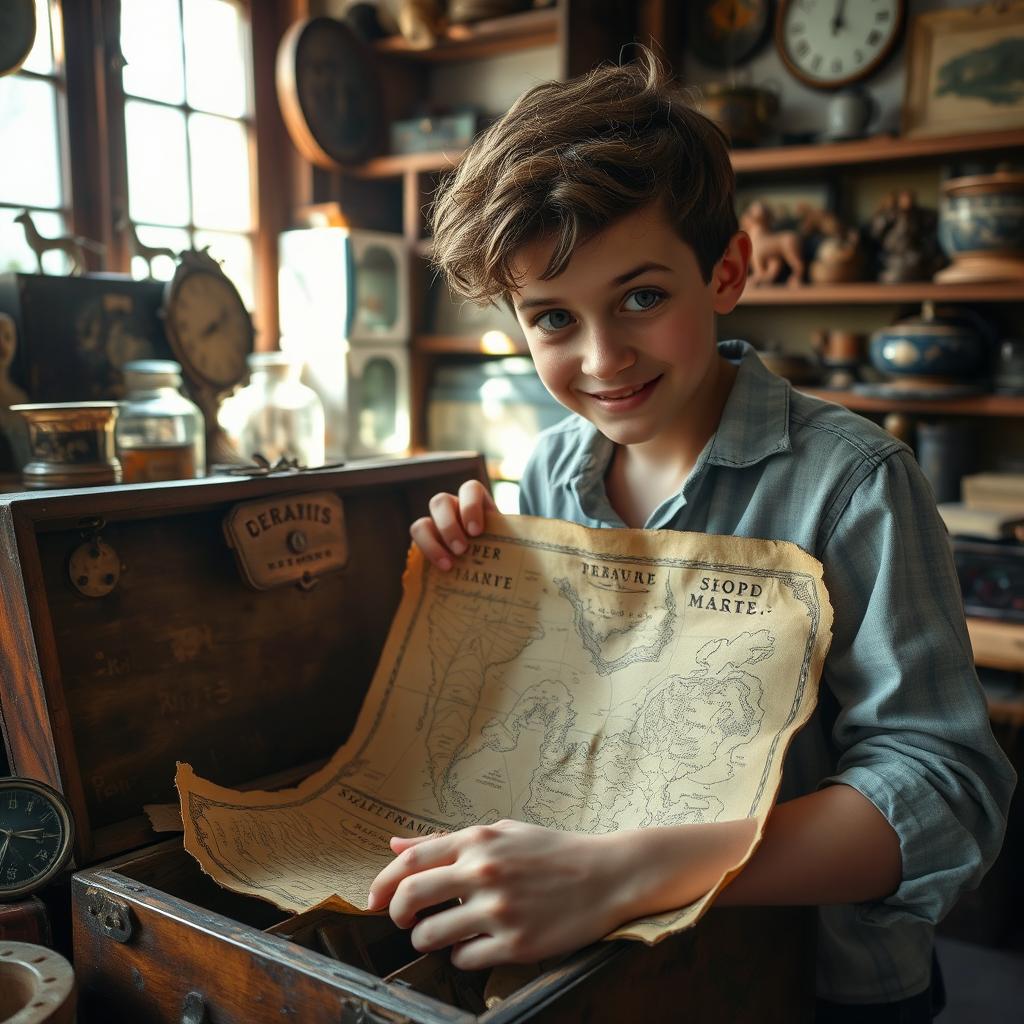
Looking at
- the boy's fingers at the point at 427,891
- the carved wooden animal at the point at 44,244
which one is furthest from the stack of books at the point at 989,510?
the boy's fingers at the point at 427,891

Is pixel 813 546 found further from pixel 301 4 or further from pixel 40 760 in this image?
pixel 301 4

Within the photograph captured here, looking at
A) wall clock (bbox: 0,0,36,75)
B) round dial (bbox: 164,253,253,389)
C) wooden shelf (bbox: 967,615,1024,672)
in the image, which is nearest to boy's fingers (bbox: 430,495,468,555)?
round dial (bbox: 164,253,253,389)

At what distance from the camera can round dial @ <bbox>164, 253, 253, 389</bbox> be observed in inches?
67.6

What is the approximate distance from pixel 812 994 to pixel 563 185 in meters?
0.83

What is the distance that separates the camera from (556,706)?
99cm

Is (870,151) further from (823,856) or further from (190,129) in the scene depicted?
(823,856)

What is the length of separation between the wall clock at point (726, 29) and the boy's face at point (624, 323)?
234 cm

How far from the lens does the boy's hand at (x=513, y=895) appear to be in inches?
28.6

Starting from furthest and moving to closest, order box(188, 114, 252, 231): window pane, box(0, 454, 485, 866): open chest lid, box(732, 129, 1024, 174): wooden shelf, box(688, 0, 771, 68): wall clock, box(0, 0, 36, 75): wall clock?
1. box(188, 114, 252, 231): window pane
2. box(688, 0, 771, 68): wall clock
3. box(732, 129, 1024, 174): wooden shelf
4. box(0, 0, 36, 75): wall clock
5. box(0, 454, 485, 866): open chest lid

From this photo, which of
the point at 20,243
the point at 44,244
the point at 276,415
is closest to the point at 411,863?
the point at 276,415

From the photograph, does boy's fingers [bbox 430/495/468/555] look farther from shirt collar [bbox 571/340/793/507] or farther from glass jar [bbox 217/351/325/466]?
glass jar [bbox 217/351/325/466]

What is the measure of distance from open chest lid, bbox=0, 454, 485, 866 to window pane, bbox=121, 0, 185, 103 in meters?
2.16

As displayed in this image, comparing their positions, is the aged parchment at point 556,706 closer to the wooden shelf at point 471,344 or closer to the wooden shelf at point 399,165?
the wooden shelf at point 471,344

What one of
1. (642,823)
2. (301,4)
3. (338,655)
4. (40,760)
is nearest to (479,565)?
(338,655)
